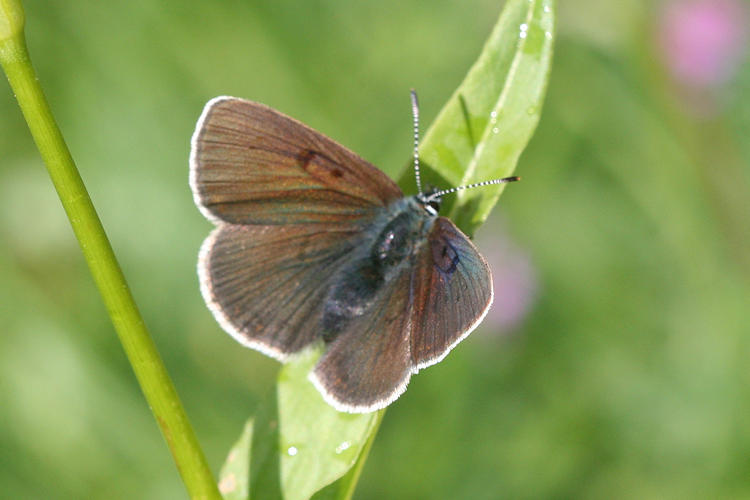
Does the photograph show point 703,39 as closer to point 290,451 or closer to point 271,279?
point 271,279

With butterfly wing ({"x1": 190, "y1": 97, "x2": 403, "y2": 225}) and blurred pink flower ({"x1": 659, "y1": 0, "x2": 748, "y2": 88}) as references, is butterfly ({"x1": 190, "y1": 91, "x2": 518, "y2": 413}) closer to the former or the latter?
butterfly wing ({"x1": 190, "y1": 97, "x2": 403, "y2": 225})

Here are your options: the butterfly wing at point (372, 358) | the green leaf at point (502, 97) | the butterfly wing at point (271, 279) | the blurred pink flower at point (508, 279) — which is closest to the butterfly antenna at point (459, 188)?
the green leaf at point (502, 97)

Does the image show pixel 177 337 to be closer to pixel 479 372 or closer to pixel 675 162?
pixel 479 372

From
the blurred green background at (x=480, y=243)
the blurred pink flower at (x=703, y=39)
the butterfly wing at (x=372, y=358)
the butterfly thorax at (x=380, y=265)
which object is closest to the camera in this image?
the butterfly wing at (x=372, y=358)

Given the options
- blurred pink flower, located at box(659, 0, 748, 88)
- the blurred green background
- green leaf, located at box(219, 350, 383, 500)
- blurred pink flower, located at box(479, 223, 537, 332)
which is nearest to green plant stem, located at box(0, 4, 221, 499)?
green leaf, located at box(219, 350, 383, 500)

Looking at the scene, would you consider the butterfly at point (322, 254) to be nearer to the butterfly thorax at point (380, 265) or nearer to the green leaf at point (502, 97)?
the butterfly thorax at point (380, 265)

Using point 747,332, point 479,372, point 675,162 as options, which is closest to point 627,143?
point 675,162

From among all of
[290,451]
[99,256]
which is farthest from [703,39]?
[99,256]
